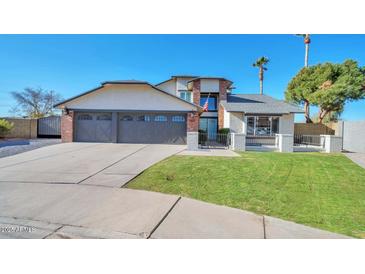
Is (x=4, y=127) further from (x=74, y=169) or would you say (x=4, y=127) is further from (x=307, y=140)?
(x=307, y=140)

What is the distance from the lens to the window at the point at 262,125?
17453 mm

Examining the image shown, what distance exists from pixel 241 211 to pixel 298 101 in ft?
73.3

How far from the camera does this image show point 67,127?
15.5 meters

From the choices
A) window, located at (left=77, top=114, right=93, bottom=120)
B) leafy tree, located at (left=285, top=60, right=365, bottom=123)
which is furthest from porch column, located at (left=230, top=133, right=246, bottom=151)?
leafy tree, located at (left=285, top=60, right=365, bottom=123)

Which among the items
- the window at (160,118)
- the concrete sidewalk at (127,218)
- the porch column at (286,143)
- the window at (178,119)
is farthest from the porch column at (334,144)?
the concrete sidewalk at (127,218)

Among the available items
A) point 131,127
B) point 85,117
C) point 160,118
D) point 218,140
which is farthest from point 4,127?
point 218,140

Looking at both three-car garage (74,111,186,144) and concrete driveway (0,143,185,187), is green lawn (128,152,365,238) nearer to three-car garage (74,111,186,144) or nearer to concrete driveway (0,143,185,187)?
concrete driveway (0,143,185,187)

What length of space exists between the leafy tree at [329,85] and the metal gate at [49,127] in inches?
939

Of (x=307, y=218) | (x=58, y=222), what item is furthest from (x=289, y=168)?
(x=58, y=222)

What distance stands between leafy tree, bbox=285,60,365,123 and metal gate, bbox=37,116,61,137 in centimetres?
2385

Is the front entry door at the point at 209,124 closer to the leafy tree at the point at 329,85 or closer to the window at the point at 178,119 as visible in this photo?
the window at the point at 178,119

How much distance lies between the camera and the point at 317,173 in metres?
7.59

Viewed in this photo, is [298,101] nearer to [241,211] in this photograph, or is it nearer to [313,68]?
[313,68]

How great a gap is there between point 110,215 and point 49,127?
18.6 metres
